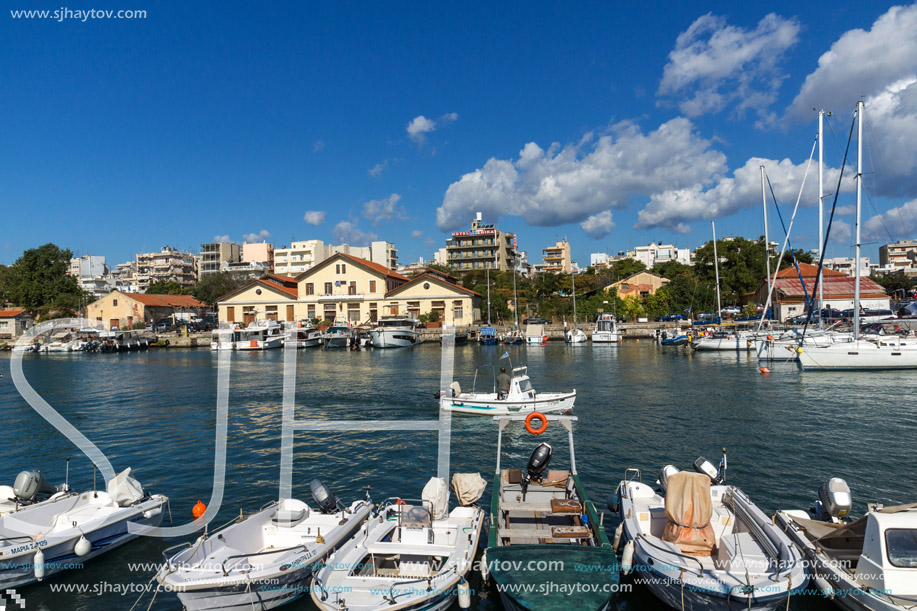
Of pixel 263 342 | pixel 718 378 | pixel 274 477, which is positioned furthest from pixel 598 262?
pixel 274 477

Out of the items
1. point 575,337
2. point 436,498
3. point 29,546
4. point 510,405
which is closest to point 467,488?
point 436,498

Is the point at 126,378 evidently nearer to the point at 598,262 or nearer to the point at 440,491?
the point at 440,491

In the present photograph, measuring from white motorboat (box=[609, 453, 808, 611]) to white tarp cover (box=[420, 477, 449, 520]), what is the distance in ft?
10.4

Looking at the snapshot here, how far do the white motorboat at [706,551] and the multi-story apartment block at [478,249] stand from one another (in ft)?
284

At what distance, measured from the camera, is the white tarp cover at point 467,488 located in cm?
1022

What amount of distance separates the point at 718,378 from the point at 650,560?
85.1 feet

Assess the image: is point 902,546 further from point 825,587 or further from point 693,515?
point 693,515

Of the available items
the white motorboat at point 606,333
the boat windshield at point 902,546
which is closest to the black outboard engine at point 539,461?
the boat windshield at point 902,546

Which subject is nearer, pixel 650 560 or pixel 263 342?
pixel 650 560

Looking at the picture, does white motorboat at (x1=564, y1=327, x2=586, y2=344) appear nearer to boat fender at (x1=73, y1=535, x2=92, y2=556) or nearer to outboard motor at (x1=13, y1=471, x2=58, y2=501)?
outboard motor at (x1=13, y1=471, x2=58, y2=501)

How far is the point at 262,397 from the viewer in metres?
27.5

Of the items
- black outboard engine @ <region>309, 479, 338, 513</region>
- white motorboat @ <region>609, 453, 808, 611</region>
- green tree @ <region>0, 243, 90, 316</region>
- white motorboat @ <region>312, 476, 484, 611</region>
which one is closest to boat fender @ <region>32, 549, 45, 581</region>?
black outboard engine @ <region>309, 479, 338, 513</region>

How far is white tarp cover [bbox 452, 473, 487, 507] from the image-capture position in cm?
1022
